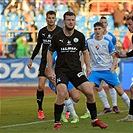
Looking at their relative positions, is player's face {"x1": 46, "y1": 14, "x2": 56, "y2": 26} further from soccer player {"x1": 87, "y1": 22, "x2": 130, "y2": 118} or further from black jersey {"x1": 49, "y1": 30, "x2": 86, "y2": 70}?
black jersey {"x1": 49, "y1": 30, "x2": 86, "y2": 70}

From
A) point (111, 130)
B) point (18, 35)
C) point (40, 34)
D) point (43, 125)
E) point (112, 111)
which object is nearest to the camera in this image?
point (111, 130)

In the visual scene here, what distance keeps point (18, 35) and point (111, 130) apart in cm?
1975

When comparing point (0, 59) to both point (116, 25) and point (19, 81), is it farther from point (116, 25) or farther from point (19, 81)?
point (116, 25)

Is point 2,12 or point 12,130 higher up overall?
point 2,12

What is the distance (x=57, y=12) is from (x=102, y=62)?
16772 mm

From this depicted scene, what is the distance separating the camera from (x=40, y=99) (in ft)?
42.5

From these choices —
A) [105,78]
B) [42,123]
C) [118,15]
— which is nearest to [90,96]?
[42,123]

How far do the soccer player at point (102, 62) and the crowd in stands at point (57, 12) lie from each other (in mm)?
15922

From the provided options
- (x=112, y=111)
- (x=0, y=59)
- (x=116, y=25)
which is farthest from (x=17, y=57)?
(x=112, y=111)

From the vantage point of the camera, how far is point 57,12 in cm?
2978

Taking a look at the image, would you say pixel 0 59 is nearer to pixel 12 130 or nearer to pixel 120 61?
pixel 120 61

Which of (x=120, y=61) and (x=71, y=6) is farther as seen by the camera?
(x=71, y=6)

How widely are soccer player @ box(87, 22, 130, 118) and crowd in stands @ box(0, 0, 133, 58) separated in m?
15.9

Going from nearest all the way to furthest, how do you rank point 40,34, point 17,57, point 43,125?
point 43,125 → point 40,34 → point 17,57
